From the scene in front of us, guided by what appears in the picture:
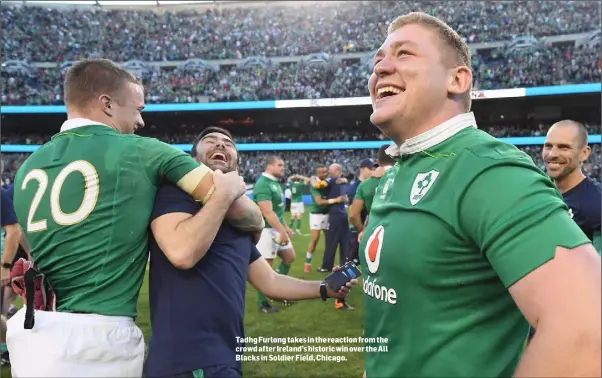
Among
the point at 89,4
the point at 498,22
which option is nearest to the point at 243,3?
the point at 89,4

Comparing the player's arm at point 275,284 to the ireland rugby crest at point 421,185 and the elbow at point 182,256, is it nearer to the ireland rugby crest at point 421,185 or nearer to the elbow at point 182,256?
the elbow at point 182,256

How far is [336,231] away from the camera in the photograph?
30.6 ft

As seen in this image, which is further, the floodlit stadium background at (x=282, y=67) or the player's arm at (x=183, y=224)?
the floodlit stadium background at (x=282, y=67)

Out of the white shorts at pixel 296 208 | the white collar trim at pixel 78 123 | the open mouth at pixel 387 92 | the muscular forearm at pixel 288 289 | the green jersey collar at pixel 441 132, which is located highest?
the open mouth at pixel 387 92

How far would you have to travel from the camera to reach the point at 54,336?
6.14 ft

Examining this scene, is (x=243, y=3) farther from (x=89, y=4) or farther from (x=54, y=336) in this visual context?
(x=54, y=336)

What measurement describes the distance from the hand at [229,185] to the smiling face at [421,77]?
769 mm

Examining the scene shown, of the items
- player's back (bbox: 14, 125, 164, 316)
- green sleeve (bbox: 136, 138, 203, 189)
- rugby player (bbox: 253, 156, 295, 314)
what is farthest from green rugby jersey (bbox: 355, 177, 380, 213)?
player's back (bbox: 14, 125, 164, 316)

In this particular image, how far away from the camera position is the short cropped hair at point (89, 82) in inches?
86.8

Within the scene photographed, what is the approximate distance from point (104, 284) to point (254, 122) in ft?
121

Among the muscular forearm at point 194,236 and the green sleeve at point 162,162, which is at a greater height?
the green sleeve at point 162,162

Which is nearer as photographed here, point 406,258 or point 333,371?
point 406,258

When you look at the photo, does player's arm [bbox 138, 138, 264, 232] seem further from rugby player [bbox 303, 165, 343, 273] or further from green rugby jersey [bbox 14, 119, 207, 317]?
rugby player [bbox 303, 165, 343, 273]

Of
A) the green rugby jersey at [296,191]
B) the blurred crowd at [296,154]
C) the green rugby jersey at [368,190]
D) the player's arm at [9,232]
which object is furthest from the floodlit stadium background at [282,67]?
the player's arm at [9,232]
